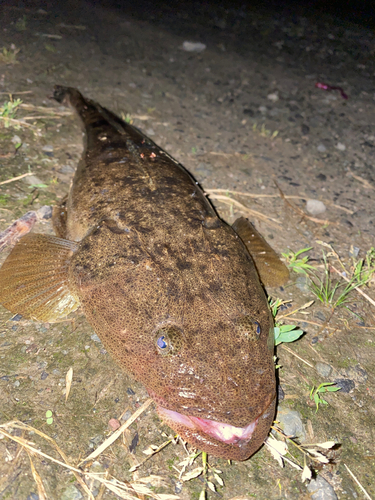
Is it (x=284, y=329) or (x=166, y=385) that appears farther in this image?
(x=284, y=329)

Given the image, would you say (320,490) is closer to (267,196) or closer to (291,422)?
(291,422)

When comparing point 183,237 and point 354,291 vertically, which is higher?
point 183,237

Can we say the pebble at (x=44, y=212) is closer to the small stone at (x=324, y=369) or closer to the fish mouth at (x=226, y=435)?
the fish mouth at (x=226, y=435)

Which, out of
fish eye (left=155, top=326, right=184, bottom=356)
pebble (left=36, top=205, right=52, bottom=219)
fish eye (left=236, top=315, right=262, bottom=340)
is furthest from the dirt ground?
fish eye (left=236, top=315, right=262, bottom=340)

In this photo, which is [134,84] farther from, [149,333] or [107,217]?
[149,333]

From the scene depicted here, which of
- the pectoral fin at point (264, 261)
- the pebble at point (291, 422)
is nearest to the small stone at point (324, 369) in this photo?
the pebble at point (291, 422)

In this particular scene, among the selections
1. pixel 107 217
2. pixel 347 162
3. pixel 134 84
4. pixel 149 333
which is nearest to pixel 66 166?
pixel 107 217

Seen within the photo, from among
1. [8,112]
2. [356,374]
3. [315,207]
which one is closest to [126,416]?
[356,374]

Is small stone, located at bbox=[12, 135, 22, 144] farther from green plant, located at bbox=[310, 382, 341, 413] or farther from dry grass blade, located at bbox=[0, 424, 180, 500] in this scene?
green plant, located at bbox=[310, 382, 341, 413]
